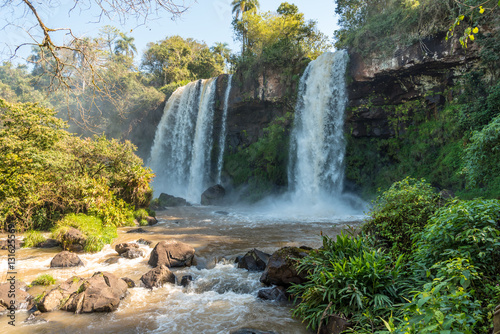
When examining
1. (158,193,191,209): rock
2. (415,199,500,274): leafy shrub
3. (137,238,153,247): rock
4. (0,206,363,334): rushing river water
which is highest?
(415,199,500,274): leafy shrub

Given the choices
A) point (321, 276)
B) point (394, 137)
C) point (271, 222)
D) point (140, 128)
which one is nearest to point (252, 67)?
point (394, 137)

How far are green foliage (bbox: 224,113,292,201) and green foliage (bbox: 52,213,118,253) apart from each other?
40.3 ft

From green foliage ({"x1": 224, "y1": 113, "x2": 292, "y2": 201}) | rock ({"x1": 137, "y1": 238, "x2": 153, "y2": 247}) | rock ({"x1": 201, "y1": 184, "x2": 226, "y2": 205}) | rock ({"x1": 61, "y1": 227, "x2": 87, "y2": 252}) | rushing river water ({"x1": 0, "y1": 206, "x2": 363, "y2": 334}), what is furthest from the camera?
rock ({"x1": 201, "y1": 184, "x2": 226, "y2": 205})

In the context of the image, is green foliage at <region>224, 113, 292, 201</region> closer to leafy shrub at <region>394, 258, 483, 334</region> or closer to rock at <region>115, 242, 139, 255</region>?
rock at <region>115, 242, 139, 255</region>

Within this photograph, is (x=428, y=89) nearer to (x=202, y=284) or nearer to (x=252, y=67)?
(x=252, y=67)

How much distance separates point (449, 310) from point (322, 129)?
1605 cm

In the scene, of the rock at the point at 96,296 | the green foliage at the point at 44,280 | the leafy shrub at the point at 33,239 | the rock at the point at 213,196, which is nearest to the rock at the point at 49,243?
the leafy shrub at the point at 33,239

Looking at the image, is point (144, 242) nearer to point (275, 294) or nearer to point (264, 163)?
point (275, 294)

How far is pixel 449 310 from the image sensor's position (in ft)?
8.86

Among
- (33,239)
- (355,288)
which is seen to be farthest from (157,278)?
(33,239)

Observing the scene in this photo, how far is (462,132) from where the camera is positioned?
13422 millimetres

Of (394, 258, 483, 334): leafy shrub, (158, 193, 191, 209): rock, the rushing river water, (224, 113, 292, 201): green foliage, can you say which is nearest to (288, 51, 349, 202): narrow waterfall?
(224, 113, 292, 201): green foliage

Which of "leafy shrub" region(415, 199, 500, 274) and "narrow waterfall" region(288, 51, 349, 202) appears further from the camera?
"narrow waterfall" region(288, 51, 349, 202)

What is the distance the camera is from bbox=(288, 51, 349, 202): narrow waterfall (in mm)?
17672
